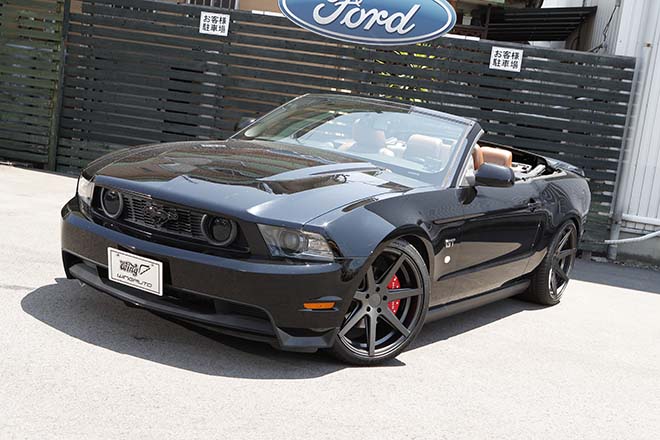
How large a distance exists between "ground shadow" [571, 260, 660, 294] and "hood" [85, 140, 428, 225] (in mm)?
3997

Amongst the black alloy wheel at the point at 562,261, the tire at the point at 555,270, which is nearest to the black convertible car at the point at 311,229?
the tire at the point at 555,270

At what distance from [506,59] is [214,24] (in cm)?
341

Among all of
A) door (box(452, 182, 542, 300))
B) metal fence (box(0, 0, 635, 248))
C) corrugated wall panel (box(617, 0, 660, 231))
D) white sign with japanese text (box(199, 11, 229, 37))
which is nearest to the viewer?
door (box(452, 182, 542, 300))

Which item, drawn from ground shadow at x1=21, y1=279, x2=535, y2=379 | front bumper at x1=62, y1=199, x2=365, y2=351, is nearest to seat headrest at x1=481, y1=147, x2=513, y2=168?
ground shadow at x1=21, y1=279, x2=535, y2=379

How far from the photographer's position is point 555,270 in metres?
6.36

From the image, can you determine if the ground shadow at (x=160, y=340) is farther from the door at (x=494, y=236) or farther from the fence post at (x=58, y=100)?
the fence post at (x=58, y=100)

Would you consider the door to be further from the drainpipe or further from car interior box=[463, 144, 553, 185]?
the drainpipe

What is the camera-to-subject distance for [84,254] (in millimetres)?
4188

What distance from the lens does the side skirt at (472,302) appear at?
4.76 m

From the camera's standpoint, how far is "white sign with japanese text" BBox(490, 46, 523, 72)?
372 inches

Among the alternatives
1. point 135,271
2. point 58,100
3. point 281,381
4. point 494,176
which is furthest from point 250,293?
point 58,100

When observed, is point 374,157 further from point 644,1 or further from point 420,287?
point 644,1

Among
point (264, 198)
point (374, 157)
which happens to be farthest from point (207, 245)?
point (374, 157)

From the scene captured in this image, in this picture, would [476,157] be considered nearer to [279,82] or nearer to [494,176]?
[494,176]
